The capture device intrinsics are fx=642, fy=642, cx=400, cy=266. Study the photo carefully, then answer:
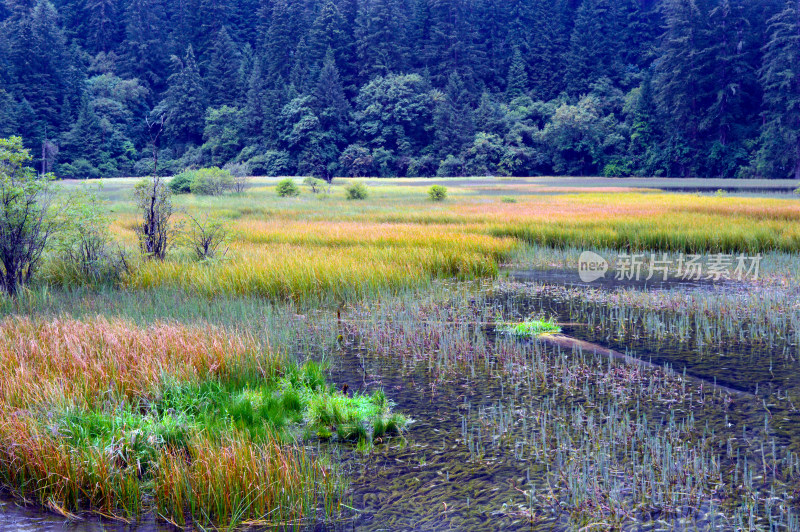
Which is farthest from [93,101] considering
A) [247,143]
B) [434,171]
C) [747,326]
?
[747,326]

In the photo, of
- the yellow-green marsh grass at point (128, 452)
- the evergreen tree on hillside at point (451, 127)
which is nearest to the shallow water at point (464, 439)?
the yellow-green marsh grass at point (128, 452)

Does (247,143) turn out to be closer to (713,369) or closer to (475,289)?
(475,289)

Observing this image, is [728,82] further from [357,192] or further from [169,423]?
[169,423]

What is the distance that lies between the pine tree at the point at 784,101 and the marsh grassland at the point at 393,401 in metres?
49.3

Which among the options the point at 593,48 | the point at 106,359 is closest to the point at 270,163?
the point at 593,48

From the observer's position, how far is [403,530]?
4.09m

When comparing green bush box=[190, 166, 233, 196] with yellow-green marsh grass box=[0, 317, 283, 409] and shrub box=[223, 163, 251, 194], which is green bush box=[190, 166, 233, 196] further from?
yellow-green marsh grass box=[0, 317, 283, 409]

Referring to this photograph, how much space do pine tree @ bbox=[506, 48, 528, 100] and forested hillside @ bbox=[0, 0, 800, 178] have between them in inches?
8.8

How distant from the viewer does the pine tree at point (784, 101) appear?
53219 mm

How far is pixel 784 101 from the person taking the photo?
180ft

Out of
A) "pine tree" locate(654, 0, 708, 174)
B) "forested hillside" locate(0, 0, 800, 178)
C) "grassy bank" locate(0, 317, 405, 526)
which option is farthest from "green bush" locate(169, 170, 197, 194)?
"pine tree" locate(654, 0, 708, 174)

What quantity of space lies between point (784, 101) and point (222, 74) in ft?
197

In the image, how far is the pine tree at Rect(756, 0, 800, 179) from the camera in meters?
Result: 53.2

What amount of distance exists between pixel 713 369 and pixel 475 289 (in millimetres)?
5442
